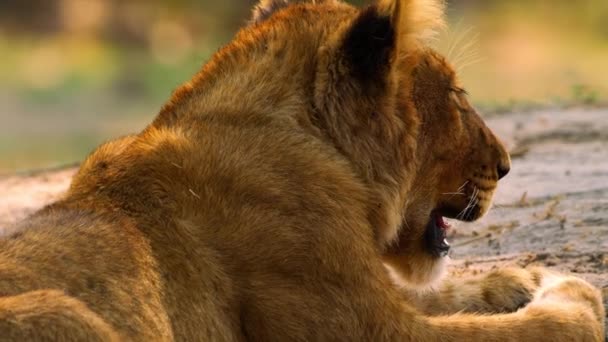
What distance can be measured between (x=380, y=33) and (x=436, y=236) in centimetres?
81

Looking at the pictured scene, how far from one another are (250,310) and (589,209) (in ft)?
7.65

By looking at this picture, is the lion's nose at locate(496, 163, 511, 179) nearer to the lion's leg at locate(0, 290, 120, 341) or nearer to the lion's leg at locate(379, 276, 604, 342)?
the lion's leg at locate(379, 276, 604, 342)

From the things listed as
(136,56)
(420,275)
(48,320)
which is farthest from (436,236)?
(136,56)

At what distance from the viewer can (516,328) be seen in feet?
13.5

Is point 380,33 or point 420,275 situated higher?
point 380,33

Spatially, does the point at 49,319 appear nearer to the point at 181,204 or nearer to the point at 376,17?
the point at 181,204

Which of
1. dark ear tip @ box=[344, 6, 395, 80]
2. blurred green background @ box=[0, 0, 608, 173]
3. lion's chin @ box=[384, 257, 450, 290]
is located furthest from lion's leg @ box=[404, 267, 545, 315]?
blurred green background @ box=[0, 0, 608, 173]

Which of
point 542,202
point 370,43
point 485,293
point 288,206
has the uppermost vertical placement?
point 370,43

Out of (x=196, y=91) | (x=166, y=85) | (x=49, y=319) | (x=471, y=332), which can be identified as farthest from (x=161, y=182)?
(x=166, y=85)

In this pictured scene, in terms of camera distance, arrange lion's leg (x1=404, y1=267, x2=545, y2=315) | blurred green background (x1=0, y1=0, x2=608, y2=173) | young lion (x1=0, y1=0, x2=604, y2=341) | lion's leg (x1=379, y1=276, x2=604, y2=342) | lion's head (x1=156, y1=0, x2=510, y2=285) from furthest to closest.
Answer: blurred green background (x1=0, y1=0, x2=608, y2=173) → lion's leg (x1=404, y1=267, x2=545, y2=315) → lion's head (x1=156, y1=0, x2=510, y2=285) → lion's leg (x1=379, y1=276, x2=604, y2=342) → young lion (x1=0, y1=0, x2=604, y2=341)

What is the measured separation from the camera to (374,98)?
4.13 m

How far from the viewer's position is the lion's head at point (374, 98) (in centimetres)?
411

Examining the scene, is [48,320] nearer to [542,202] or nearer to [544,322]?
[544,322]

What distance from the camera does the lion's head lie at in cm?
411
